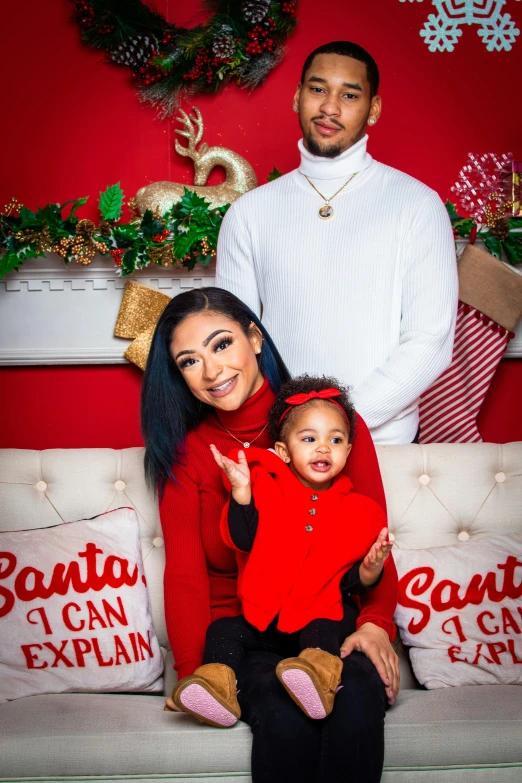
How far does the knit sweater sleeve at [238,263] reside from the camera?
2.49 m

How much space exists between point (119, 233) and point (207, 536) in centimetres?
140

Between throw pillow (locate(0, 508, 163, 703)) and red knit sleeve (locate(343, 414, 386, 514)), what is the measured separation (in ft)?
1.83

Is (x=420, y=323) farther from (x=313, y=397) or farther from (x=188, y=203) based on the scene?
(x=188, y=203)

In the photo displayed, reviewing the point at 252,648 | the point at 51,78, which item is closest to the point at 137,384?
the point at 51,78

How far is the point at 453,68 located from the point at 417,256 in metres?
1.29

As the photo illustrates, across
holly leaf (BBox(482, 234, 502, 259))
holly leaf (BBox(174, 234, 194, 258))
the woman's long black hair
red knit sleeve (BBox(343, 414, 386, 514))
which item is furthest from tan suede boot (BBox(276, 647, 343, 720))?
holly leaf (BBox(482, 234, 502, 259))

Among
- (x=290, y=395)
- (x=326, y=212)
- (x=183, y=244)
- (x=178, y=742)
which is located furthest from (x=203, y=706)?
(x=183, y=244)

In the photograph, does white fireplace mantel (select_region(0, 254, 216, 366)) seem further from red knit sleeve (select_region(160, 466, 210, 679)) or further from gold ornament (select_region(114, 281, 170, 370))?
red knit sleeve (select_region(160, 466, 210, 679))

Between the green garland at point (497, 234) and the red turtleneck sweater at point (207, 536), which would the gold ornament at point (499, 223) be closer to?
the green garland at point (497, 234)

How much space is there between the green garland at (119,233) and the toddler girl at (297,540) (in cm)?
128

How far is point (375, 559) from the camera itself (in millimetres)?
1577

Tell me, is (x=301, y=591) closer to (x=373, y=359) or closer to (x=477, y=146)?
(x=373, y=359)

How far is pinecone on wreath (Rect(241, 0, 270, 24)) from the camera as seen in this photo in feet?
9.84

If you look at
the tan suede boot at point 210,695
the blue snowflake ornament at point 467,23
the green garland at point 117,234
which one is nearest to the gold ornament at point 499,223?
the blue snowflake ornament at point 467,23
